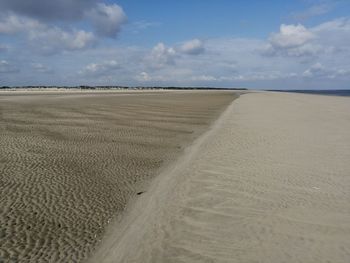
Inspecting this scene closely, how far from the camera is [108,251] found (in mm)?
5645

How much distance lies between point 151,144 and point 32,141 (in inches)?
168

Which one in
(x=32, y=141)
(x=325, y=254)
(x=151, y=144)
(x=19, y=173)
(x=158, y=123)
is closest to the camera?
(x=325, y=254)

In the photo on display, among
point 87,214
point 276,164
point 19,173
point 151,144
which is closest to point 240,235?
point 87,214

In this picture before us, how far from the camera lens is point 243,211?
7062 mm

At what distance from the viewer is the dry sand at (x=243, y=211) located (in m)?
5.51

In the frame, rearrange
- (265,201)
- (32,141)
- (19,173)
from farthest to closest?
(32,141) → (19,173) → (265,201)

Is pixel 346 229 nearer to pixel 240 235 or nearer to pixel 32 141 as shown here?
pixel 240 235

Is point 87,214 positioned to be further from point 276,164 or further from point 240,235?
point 276,164

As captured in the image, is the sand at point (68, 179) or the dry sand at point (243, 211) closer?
the dry sand at point (243, 211)

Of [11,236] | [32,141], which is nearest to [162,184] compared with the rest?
[11,236]

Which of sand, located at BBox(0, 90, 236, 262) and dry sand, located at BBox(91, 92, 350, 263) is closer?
dry sand, located at BBox(91, 92, 350, 263)

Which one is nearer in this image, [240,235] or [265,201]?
[240,235]

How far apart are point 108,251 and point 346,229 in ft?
13.2

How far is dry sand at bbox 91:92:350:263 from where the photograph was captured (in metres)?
5.51
